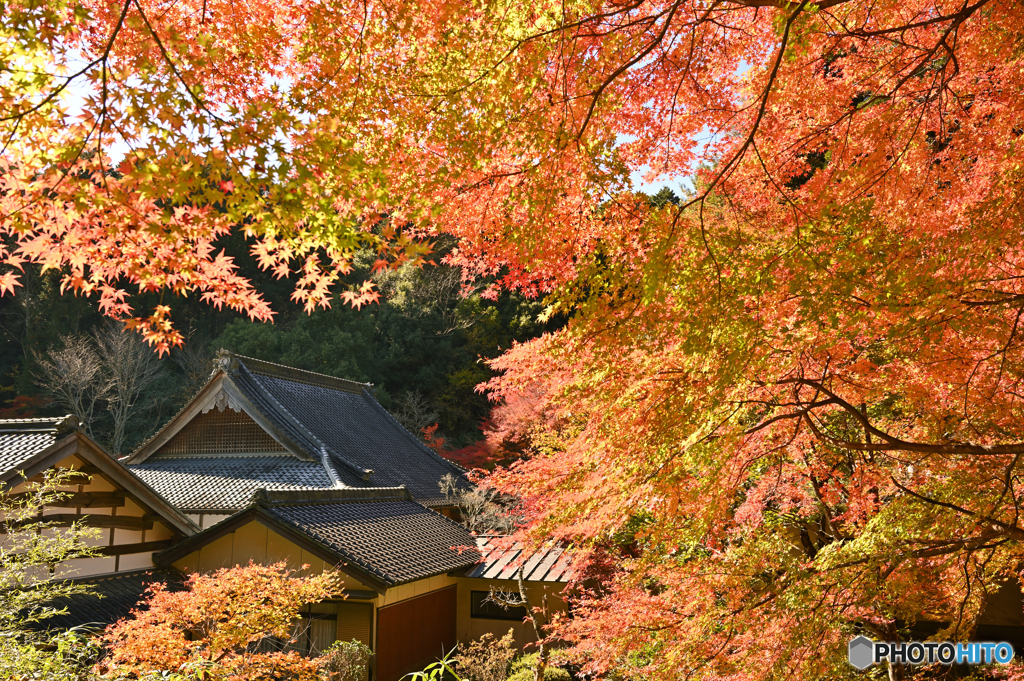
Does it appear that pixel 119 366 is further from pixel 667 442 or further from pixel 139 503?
pixel 667 442

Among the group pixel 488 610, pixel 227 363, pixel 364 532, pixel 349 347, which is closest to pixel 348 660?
pixel 364 532

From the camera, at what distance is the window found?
12156 mm

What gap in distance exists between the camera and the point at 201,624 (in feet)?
26.7

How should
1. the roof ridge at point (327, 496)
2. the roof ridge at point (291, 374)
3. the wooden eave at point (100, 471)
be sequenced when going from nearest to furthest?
the wooden eave at point (100, 471), the roof ridge at point (327, 496), the roof ridge at point (291, 374)

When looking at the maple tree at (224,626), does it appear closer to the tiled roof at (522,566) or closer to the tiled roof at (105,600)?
the tiled roof at (105,600)

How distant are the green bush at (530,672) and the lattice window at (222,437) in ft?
24.1

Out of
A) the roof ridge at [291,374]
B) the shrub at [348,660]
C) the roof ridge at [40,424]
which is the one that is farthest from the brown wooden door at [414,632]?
the roof ridge at [291,374]

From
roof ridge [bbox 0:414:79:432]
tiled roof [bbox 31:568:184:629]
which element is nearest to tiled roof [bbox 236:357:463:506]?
tiled roof [bbox 31:568:184:629]

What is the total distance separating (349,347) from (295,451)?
1048 cm

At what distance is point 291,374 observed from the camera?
17062 millimetres

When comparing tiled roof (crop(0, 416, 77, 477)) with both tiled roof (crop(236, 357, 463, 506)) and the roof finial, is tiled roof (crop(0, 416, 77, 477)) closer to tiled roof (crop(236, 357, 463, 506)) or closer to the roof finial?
the roof finial

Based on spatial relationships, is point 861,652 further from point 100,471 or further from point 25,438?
point 25,438

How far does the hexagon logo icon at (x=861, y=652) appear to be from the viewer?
469cm

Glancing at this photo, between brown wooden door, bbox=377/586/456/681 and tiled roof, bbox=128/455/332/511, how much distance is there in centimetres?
343
